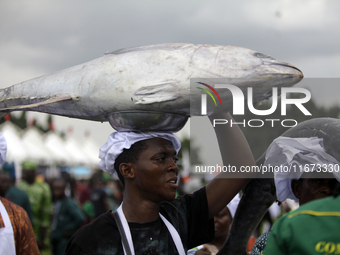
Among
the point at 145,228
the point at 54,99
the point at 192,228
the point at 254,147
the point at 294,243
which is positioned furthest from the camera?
the point at 254,147

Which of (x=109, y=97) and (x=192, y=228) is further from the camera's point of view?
(x=192, y=228)

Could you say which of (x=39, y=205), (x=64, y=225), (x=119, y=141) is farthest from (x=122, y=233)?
(x=39, y=205)

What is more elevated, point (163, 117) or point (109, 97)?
point (109, 97)

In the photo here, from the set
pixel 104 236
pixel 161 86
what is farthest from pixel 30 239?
pixel 161 86

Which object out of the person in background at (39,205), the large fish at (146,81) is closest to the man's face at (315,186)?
the large fish at (146,81)

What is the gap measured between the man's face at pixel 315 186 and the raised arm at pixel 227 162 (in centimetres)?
35

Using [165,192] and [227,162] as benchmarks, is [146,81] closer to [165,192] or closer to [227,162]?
[165,192]

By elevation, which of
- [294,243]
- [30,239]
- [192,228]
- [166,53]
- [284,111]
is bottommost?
[30,239]

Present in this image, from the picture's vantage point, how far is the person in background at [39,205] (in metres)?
6.27

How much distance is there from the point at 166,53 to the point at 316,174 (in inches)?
39.0

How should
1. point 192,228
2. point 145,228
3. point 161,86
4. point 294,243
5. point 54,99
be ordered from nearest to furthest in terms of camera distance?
point 294,243 → point 161,86 → point 54,99 → point 145,228 → point 192,228

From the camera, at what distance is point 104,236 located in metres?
1.92

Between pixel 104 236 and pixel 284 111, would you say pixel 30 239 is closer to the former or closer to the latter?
pixel 104 236

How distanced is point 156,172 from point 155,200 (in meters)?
0.16
